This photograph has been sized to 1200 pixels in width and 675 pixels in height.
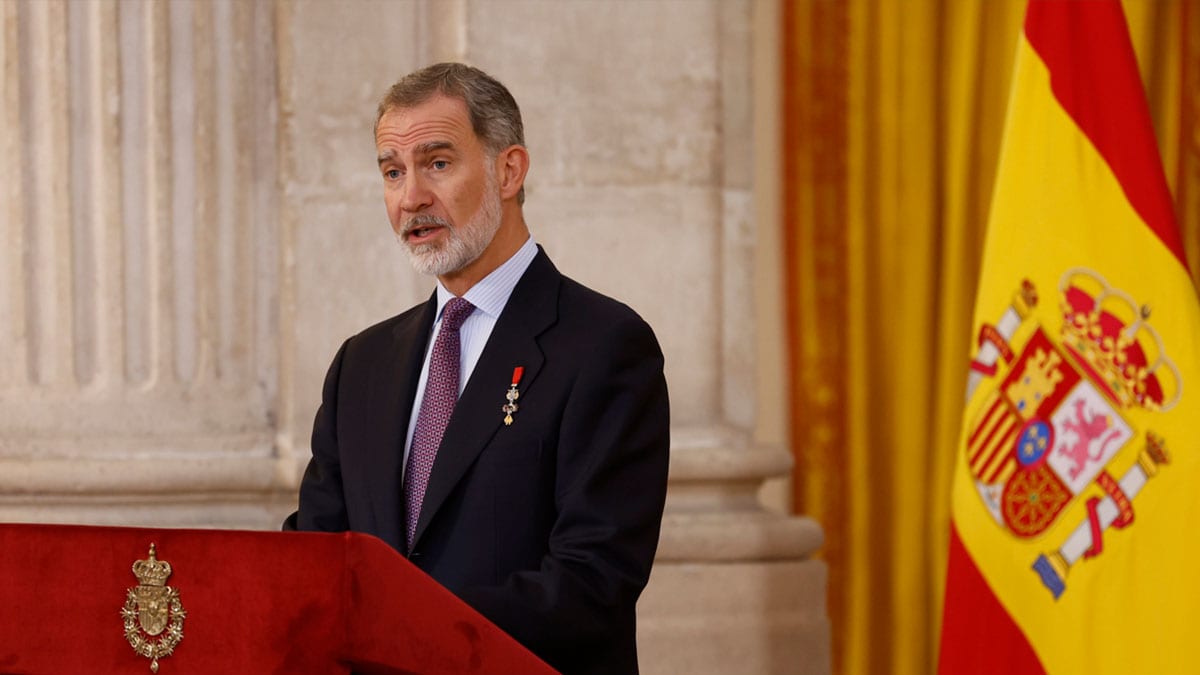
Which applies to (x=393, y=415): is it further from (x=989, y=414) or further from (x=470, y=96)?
(x=989, y=414)

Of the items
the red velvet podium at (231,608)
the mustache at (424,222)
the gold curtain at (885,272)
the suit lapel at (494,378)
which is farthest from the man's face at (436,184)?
the gold curtain at (885,272)

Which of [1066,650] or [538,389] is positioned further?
[1066,650]

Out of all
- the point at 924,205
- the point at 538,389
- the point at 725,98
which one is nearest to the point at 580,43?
the point at 725,98

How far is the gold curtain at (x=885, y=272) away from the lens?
379 centimetres

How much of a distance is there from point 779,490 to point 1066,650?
108cm

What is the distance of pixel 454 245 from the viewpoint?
2.12 metres

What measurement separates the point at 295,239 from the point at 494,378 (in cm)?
157

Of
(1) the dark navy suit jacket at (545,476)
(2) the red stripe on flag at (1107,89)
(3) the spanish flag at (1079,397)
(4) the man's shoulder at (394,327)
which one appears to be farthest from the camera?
(2) the red stripe on flag at (1107,89)

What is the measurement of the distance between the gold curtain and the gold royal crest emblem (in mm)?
2604

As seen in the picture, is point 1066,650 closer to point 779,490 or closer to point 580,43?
point 779,490

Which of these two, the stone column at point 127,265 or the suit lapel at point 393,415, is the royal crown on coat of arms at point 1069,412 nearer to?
the suit lapel at point 393,415

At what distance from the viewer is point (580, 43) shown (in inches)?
138

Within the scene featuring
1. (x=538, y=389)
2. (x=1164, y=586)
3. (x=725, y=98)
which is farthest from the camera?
(x=725, y=98)

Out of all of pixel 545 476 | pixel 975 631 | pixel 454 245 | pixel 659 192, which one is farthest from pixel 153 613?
pixel 659 192
